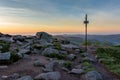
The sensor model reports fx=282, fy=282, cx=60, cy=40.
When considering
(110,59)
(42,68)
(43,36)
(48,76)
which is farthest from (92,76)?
(43,36)

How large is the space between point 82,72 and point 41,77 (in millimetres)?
3234

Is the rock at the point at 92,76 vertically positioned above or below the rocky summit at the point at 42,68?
below

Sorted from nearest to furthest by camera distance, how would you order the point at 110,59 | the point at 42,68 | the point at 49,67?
1. the point at 42,68
2. the point at 49,67
3. the point at 110,59

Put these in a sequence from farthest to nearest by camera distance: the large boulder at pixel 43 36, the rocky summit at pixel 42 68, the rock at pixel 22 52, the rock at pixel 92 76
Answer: the large boulder at pixel 43 36, the rock at pixel 22 52, the rock at pixel 92 76, the rocky summit at pixel 42 68

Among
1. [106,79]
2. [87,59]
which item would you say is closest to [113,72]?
[106,79]

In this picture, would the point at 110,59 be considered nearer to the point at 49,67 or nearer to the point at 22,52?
the point at 22,52

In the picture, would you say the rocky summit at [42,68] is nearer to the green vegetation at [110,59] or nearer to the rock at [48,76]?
the rock at [48,76]

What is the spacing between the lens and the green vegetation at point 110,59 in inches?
A: 773

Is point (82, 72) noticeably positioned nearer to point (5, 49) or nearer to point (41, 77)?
point (41, 77)

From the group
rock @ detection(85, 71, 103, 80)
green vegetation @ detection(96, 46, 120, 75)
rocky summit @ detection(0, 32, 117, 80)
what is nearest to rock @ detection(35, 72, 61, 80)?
rocky summit @ detection(0, 32, 117, 80)

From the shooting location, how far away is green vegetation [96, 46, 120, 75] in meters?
19.6

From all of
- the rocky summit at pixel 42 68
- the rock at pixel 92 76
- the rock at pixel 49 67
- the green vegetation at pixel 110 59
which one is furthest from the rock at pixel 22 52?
the green vegetation at pixel 110 59

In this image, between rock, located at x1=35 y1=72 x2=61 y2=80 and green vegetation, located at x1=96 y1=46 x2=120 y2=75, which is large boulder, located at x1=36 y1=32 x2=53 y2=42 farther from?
rock, located at x1=35 y1=72 x2=61 y2=80

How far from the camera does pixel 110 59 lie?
22.5 metres
